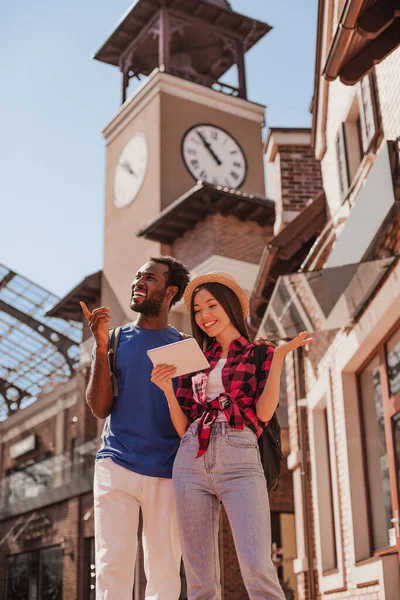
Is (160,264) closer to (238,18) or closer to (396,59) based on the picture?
(396,59)

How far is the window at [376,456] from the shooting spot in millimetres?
8398

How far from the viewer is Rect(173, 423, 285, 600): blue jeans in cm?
350

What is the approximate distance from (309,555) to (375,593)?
2.93m

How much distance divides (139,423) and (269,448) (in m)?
0.63

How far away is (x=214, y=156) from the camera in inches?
883

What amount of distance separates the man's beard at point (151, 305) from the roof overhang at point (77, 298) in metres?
19.1

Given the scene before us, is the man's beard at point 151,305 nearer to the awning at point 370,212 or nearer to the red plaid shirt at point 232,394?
the red plaid shirt at point 232,394

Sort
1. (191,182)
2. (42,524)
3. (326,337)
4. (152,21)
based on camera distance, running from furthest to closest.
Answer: (42,524), (152,21), (191,182), (326,337)

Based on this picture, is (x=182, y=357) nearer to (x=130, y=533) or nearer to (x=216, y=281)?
(x=216, y=281)

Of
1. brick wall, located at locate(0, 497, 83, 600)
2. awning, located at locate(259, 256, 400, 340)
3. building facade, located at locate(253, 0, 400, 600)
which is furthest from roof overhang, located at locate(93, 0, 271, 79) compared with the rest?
awning, located at locate(259, 256, 400, 340)

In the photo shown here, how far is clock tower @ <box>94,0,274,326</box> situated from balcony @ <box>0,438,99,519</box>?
4937mm

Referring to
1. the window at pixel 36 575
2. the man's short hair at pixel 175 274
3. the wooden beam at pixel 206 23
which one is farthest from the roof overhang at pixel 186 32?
the man's short hair at pixel 175 274

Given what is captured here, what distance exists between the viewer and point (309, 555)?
10922 millimetres

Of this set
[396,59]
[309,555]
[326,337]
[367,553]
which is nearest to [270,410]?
[396,59]
